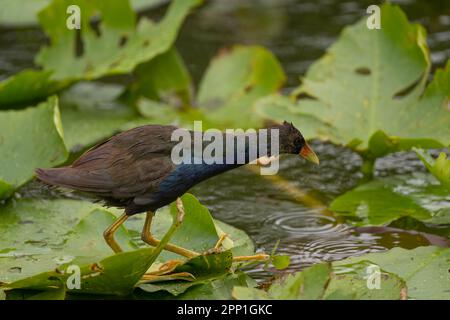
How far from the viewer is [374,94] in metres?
3.71

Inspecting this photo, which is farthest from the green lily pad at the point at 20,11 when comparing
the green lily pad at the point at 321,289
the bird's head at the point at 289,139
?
the green lily pad at the point at 321,289

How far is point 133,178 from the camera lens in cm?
272

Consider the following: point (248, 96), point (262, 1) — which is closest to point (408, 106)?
point (248, 96)

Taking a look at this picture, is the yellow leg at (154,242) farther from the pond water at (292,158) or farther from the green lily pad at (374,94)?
the green lily pad at (374,94)

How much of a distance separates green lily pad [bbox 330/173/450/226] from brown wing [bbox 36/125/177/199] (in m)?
0.84

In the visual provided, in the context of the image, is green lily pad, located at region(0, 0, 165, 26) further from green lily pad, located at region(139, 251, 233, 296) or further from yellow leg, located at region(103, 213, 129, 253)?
green lily pad, located at region(139, 251, 233, 296)

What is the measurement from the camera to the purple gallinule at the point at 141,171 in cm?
267

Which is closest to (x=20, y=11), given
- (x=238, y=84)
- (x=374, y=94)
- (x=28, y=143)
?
(x=238, y=84)

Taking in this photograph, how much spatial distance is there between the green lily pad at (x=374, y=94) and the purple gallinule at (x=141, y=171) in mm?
815

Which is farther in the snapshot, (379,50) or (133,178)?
(379,50)

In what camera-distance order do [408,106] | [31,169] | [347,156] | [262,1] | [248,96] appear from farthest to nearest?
[262,1]
[248,96]
[347,156]
[408,106]
[31,169]
